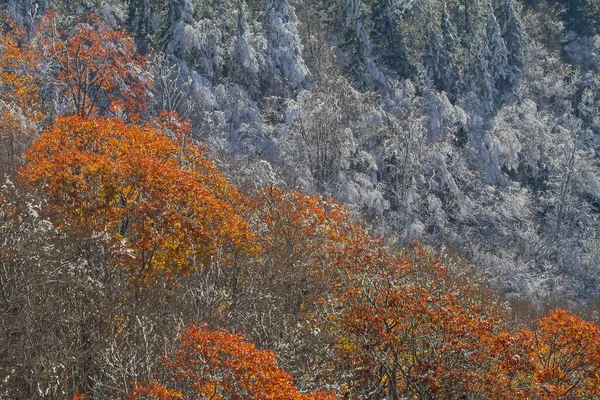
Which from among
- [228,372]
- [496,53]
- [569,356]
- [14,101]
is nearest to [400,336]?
[569,356]

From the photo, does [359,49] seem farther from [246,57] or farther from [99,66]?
[99,66]

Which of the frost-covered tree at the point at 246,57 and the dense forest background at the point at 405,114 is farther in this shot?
the frost-covered tree at the point at 246,57

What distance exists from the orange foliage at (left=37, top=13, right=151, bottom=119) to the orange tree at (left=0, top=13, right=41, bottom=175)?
1.93m

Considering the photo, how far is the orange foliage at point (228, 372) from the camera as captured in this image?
46.6 feet

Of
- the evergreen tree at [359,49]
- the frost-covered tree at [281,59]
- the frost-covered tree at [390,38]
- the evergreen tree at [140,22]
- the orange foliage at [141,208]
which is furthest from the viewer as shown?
the frost-covered tree at [390,38]

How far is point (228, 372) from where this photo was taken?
14906mm

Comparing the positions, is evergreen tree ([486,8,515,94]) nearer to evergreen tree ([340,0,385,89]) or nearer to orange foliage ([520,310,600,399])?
evergreen tree ([340,0,385,89])

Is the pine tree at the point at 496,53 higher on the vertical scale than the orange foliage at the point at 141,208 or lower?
higher

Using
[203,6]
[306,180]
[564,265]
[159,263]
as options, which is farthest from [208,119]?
[564,265]

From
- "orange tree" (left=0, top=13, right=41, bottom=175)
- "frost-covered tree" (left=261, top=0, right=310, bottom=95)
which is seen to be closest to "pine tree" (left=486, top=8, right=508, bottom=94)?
"frost-covered tree" (left=261, top=0, right=310, bottom=95)

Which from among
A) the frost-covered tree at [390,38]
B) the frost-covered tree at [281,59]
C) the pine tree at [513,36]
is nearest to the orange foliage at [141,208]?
the frost-covered tree at [281,59]

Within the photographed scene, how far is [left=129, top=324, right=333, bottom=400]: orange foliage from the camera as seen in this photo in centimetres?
1422

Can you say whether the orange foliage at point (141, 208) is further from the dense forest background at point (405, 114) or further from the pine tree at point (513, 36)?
the pine tree at point (513, 36)

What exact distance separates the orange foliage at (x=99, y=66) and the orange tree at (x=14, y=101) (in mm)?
1934
